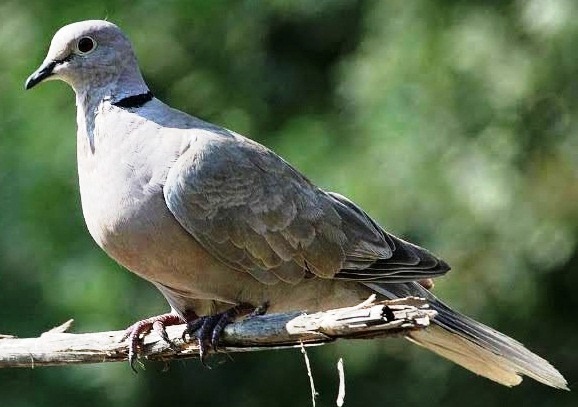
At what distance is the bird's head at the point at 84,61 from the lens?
4.66 m

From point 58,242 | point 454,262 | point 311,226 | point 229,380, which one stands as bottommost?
point 229,380

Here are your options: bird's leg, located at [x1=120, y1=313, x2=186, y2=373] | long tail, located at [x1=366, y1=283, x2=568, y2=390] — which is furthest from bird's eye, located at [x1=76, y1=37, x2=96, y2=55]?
long tail, located at [x1=366, y1=283, x2=568, y2=390]

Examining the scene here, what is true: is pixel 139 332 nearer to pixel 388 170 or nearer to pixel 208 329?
pixel 208 329

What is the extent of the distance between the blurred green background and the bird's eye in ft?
5.67

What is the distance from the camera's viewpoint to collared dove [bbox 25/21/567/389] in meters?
4.34

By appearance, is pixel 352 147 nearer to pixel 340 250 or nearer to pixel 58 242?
pixel 58 242

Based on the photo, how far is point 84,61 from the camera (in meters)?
4.66

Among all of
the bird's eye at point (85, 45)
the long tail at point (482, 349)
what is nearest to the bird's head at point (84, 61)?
the bird's eye at point (85, 45)

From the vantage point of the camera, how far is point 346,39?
791 centimetres

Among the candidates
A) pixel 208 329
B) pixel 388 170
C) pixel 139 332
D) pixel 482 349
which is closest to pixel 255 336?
pixel 208 329

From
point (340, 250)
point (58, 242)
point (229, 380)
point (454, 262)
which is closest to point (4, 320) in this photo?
point (58, 242)

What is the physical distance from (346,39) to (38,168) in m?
2.17

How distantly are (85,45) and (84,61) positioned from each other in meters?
0.06

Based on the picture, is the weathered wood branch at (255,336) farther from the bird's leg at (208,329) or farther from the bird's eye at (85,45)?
the bird's eye at (85,45)
